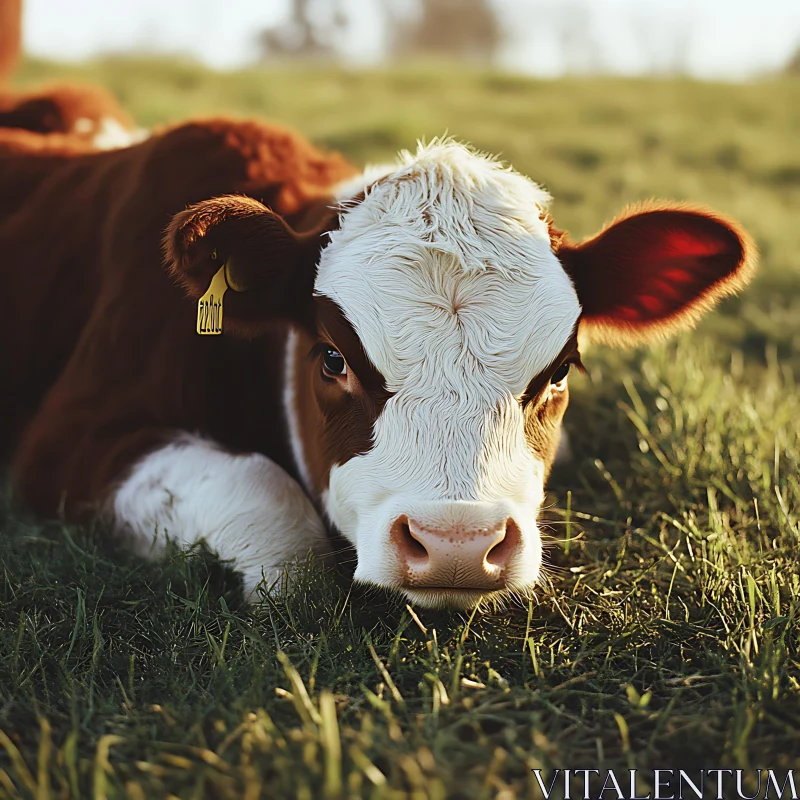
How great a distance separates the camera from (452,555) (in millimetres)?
2613

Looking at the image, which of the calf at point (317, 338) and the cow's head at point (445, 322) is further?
the calf at point (317, 338)

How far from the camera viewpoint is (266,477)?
142 inches

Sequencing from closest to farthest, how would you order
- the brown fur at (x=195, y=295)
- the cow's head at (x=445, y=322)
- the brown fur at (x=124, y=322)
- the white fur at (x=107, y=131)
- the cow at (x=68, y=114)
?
the cow's head at (x=445, y=322) < the brown fur at (x=195, y=295) < the brown fur at (x=124, y=322) < the white fur at (x=107, y=131) < the cow at (x=68, y=114)

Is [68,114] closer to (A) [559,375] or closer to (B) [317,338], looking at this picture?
(B) [317,338]

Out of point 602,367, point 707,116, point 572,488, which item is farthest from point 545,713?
point 707,116

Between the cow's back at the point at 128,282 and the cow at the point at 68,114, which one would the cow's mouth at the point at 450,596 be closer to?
the cow's back at the point at 128,282

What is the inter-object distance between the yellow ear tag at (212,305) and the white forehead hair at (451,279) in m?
0.34

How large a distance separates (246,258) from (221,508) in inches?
35.7

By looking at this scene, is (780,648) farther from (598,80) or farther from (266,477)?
(598,80)

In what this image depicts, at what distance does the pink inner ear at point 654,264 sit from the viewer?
3.36m

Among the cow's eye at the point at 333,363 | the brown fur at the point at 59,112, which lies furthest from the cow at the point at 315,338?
the brown fur at the point at 59,112

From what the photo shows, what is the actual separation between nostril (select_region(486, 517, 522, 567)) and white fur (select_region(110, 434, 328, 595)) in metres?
0.87

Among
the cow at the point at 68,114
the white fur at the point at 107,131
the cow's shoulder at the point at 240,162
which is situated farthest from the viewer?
the cow at the point at 68,114

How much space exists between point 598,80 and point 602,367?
36.2ft
